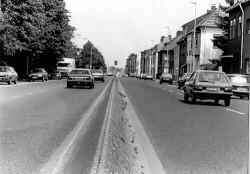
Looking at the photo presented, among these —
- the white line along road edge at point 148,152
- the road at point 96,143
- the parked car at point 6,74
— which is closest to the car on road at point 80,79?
the parked car at point 6,74

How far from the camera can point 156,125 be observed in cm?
1162

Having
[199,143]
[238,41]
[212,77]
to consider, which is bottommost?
[199,143]

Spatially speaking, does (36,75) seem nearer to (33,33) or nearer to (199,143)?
(33,33)

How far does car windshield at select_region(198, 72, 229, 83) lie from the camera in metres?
20.8

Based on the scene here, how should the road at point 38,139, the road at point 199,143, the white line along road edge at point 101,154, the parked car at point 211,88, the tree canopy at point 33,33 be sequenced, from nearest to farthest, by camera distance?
1. the white line along road edge at point 101,154
2. the road at point 38,139
3. the road at point 199,143
4. the parked car at point 211,88
5. the tree canopy at point 33,33

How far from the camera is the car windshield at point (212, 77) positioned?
20.8 m

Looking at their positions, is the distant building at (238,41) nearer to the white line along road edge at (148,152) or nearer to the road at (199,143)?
the road at (199,143)

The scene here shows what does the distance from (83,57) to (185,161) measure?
539ft

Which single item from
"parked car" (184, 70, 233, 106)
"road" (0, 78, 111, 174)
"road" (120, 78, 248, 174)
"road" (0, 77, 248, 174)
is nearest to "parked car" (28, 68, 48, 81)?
"parked car" (184, 70, 233, 106)

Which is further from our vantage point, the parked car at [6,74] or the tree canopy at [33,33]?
the tree canopy at [33,33]

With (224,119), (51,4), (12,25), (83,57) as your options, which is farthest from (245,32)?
(83,57)

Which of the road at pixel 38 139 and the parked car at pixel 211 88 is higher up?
the parked car at pixel 211 88

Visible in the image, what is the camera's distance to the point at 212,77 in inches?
831

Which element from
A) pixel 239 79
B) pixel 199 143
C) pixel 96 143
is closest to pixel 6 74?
pixel 239 79
